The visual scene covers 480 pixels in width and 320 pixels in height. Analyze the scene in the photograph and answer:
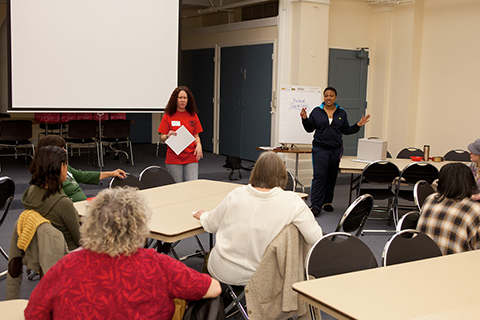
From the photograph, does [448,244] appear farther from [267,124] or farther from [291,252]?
[267,124]

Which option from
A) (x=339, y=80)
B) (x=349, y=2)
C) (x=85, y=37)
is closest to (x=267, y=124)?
(x=339, y=80)

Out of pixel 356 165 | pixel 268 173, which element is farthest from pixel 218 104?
pixel 268 173

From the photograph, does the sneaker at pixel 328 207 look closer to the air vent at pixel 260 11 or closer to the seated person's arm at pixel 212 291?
the air vent at pixel 260 11

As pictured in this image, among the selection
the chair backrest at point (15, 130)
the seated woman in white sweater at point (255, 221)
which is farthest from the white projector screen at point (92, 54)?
the seated woman in white sweater at point (255, 221)

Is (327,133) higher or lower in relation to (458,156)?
higher

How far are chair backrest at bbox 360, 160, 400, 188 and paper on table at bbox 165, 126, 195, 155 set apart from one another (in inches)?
74.6

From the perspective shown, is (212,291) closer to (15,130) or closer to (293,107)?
(293,107)

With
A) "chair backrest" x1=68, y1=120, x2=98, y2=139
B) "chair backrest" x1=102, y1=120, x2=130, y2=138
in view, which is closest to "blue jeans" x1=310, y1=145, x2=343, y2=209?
"chair backrest" x1=102, y1=120, x2=130, y2=138

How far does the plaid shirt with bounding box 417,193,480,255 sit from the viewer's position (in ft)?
9.04

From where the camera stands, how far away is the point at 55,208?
102 inches

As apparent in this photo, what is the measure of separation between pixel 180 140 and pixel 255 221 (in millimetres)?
2338

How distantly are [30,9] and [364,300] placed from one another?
579cm

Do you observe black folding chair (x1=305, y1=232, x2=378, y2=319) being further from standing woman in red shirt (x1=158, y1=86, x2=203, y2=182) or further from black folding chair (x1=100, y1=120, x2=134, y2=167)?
black folding chair (x1=100, y1=120, x2=134, y2=167)

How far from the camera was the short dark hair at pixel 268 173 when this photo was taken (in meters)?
2.52
